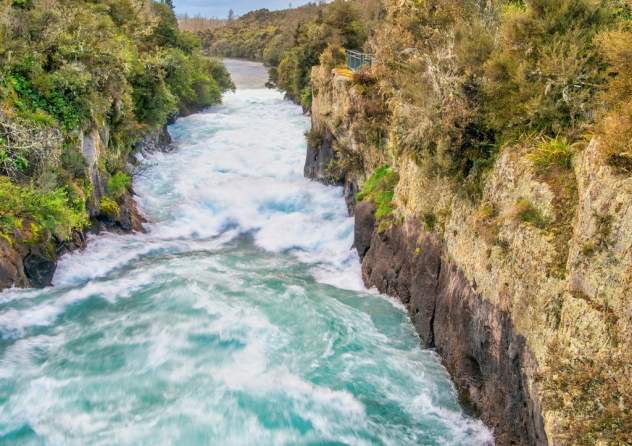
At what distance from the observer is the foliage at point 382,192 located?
51.1 ft

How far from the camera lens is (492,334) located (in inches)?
361

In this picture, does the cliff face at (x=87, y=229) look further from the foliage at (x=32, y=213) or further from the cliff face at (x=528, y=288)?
the cliff face at (x=528, y=288)

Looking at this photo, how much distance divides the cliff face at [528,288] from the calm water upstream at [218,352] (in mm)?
918

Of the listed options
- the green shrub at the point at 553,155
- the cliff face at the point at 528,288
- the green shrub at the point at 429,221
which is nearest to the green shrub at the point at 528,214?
the cliff face at the point at 528,288

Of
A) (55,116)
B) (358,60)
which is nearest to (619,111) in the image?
(55,116)

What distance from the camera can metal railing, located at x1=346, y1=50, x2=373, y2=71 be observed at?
2164cm

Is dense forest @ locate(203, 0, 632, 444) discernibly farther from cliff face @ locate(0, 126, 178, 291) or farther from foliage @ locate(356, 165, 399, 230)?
cliff face @ locate(0, 126, 178, 291)

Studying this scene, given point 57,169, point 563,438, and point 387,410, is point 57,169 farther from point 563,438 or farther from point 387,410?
point 563,438

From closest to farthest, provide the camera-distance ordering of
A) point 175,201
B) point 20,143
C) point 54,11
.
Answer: point 20,143 < point 54,11 < point 175,201

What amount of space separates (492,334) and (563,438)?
292 cm

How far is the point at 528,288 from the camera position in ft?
26.4

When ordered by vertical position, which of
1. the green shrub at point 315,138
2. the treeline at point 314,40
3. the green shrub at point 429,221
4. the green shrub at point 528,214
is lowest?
the green shrub at point 429,221

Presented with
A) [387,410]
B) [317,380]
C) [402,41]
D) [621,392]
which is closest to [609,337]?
[621,392]

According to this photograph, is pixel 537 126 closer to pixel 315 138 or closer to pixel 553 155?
pixel 553 155
